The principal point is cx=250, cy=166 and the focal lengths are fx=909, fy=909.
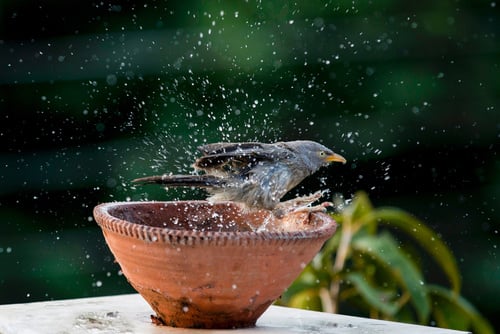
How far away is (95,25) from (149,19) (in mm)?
234

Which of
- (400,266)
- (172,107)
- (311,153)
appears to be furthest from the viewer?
(172,107)

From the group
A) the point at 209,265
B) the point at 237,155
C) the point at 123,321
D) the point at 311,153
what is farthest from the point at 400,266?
the point at 209,265

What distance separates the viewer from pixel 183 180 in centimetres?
221

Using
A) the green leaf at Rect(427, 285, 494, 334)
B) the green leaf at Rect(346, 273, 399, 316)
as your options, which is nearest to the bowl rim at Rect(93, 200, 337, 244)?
the green leaf at Rect(346, 273, 399, 316)

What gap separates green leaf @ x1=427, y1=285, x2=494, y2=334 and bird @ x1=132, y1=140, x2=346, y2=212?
1165 mm

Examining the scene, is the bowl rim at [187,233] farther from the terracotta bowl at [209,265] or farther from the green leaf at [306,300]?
the green leaf at [306,300]

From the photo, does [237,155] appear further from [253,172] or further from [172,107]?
[172,107]

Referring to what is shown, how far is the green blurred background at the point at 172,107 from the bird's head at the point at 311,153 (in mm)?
1079

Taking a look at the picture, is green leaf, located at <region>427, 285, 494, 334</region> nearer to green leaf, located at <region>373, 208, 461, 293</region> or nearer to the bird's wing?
green leaf, located at <region>373, 208, 461, 293</region>

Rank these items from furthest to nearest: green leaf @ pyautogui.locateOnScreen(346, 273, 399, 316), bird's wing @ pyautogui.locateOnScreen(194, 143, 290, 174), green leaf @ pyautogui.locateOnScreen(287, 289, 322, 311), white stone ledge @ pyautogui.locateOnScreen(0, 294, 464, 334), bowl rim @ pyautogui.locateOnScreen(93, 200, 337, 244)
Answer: green leaf @ pyautogui.locateOnScreen(287, 289, 322, 311), green leaf @ pyautogui.locateOnScreen(346, 273, 399, 316), bird's wing @ pyautogui.locateOnScreen(194, 143, 290, 174), white stone ledge @ pyautogui.locateOnScreen(0, 294, 464, 334), bowl rim @ pyautogui.locateOnScreen(93, 200, 337, 244)

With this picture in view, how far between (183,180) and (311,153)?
0.53 m

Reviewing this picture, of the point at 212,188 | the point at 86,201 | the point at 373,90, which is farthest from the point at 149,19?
the point at 212,188

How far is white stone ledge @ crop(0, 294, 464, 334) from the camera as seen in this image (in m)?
2.02

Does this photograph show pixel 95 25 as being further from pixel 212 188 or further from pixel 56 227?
pixel 212 188
